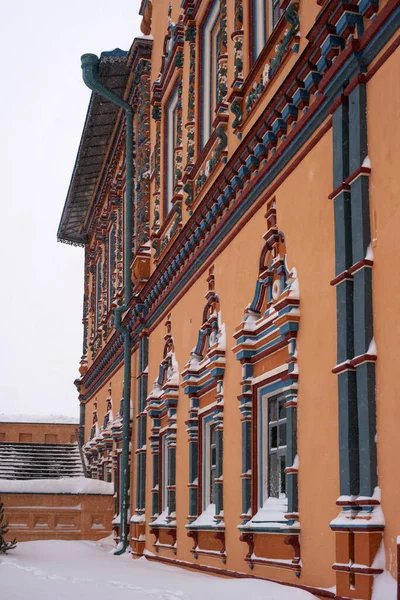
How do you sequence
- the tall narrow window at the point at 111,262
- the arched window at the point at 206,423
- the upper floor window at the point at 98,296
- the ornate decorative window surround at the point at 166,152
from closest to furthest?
the arched window at the point at 206,423
the ornate decorative window surround at the point at 166,152
the tall narrow window at the point at 111,262
the upper floor window at the point at 98,296

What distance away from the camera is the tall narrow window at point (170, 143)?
50.9ft

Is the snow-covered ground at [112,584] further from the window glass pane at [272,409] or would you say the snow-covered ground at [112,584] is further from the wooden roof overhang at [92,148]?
the wooden roof overhang at [92,148]

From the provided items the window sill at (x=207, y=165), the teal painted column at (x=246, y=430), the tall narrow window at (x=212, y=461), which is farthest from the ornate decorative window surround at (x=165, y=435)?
the teal painted column at (x=246, y=430)

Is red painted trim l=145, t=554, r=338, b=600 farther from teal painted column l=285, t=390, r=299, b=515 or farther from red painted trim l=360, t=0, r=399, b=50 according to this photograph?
red painted trim l=360, t=0, r=399, b=50

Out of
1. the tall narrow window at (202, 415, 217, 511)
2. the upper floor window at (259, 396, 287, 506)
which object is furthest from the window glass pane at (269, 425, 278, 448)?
the tall narrow window at (202, 415, 217, 511)

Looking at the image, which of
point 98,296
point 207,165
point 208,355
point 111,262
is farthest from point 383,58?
point 98,296

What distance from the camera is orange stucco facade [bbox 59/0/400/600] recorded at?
687cm

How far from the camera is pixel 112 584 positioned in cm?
879

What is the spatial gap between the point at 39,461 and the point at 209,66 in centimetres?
1417

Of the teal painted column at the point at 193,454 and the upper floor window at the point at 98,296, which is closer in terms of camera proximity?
the teal painted column at the point at 193,454

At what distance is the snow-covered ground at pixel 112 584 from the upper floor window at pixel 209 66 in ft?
18.4

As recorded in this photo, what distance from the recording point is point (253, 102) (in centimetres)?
1028

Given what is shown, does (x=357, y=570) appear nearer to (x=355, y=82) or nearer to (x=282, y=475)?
(x=282, y=475)

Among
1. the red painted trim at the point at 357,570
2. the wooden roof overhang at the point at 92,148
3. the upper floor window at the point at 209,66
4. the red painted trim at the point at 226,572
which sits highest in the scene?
the wooden roof overhang at the point at 92,148
